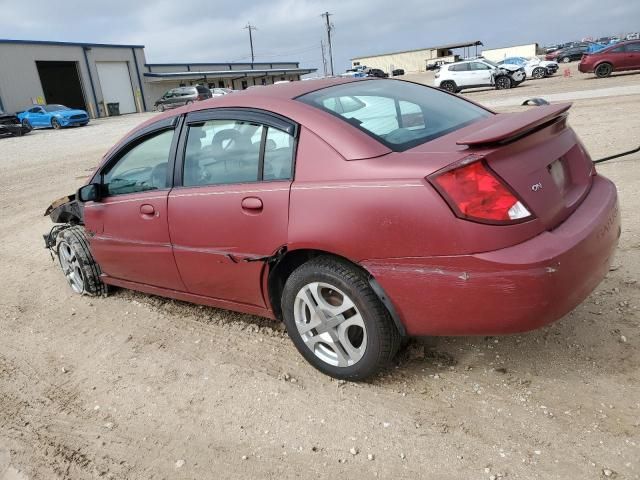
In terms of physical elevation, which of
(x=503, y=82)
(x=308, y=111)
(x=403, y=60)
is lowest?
(x=503, y=82)

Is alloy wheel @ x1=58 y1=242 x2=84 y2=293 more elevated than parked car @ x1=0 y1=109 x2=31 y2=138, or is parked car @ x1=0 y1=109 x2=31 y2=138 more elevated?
parked car @ x1=0 y1=109 x2=31 y2=138

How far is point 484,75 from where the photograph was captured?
24.5 meters

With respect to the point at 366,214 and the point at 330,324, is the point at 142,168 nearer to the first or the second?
the point at 330,324

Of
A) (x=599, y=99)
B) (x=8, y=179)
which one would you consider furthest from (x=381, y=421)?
(x=599, y=99)

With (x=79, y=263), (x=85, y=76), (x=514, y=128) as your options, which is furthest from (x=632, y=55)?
(x=85, y=76)

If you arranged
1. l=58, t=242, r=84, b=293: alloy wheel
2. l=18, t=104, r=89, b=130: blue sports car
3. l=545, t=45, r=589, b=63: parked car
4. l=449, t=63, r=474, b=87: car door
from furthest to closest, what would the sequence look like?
l=545, t=45, r=589, b=63: parked car → l=18, t=104, r=89, b=130: blue sports car → l=449, t=63, r=474, b=87: car door → l=58, t=242, r=84, b=293: alloy wheel

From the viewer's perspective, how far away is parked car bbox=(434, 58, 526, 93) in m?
24.4

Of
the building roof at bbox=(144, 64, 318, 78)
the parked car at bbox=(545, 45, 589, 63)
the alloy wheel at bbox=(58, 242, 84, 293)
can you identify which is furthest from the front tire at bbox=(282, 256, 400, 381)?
the parked car at bbox=(545, 45, 589, 63)

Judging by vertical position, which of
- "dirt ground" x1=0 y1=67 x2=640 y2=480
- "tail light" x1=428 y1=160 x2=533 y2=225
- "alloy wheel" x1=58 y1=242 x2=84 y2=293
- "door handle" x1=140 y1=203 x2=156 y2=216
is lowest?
"dirt ground" x1=0 y1=67 x2=640 y2=480

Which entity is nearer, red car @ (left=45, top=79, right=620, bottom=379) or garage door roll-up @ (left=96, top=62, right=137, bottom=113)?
red car @ (left=45, top=79, right=620, bottom=379)

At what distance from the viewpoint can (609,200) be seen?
2686 millimetres

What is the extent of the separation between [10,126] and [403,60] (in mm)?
68748

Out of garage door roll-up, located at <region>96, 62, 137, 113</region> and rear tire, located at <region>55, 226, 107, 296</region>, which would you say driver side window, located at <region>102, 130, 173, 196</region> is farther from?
garage door roll-up, located at <region>96, 62, 137, 113</region>

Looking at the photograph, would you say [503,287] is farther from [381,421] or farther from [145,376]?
[145,376]
